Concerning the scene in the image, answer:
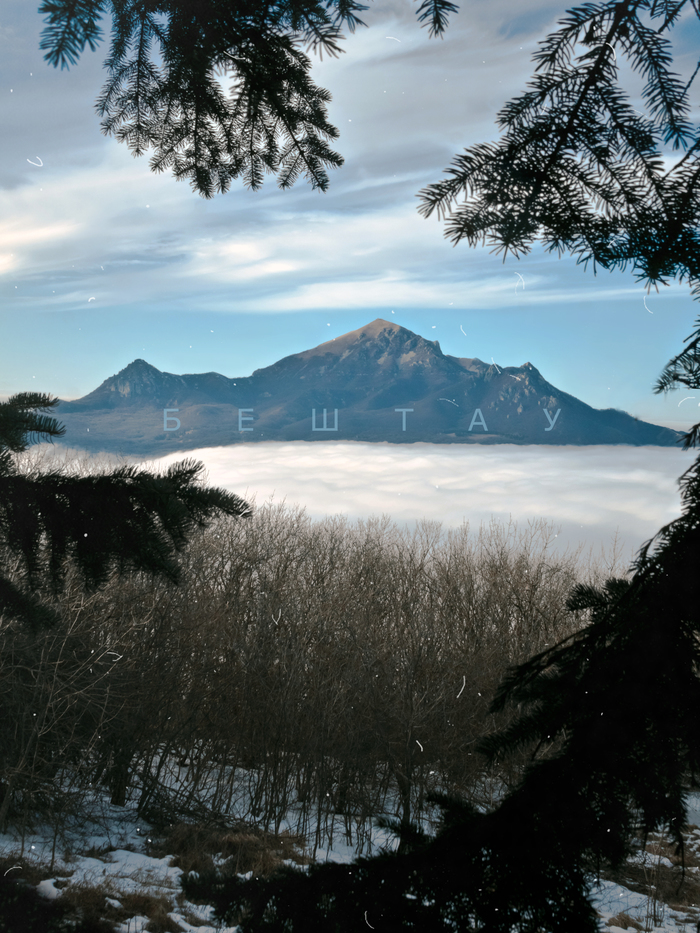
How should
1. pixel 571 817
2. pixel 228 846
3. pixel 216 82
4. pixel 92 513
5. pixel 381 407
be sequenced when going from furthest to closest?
pixel 381 407
pixel 228 846
pixel 216 82
pixel 92 513
pixel 571 817

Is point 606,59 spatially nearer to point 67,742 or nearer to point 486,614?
point 67,742

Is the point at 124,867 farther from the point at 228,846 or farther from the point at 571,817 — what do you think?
the point at 571,817

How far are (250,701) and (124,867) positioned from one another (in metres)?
5.87

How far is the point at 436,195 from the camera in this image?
167 centimetres

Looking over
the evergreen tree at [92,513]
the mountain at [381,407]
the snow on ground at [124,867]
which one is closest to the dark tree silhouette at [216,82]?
the evergreen tree at [92,513]

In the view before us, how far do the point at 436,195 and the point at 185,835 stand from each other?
63.4 ft

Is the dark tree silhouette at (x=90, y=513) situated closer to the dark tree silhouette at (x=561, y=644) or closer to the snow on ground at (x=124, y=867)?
the dark tree silhouette at (x=561, y=644)

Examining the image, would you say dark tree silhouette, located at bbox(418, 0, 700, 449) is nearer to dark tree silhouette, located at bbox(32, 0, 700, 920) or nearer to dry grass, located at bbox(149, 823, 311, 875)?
dark tree silhouette, located at bbox(32, 0, 700, 920)

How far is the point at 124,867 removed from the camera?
14742mm

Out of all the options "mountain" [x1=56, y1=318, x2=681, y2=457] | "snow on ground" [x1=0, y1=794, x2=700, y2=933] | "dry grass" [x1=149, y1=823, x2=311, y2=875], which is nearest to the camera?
"snow on ground" [x1=0, y1=794, x2=700, y2=933]

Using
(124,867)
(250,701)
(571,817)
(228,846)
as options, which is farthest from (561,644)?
(250,701)

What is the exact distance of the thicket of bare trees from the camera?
45.5 feet

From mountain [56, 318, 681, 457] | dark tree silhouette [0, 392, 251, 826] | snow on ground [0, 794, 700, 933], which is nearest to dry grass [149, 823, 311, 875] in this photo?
snow on ground [0, 794, 700, 933]

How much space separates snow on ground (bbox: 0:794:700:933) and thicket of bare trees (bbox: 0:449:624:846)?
0.58 m
